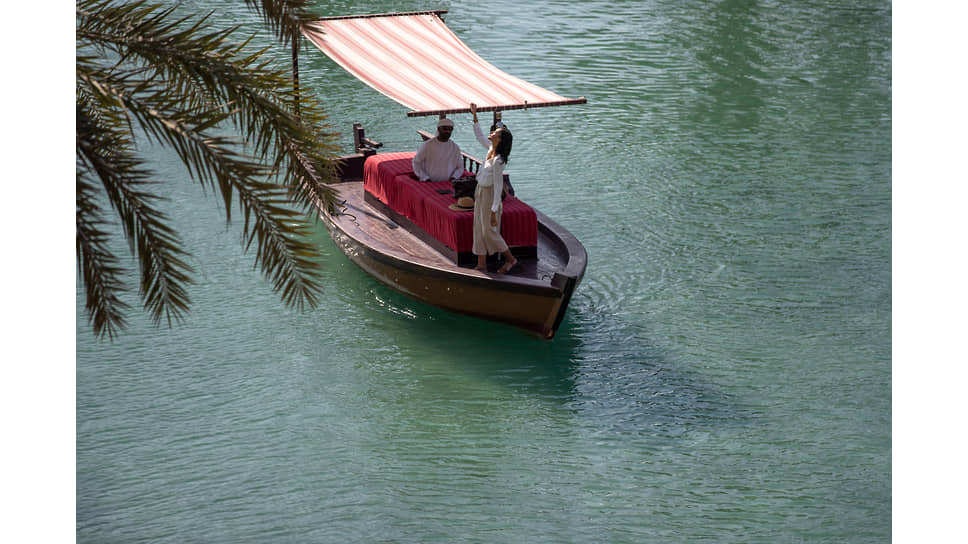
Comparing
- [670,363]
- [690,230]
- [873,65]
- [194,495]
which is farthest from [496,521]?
[873,65]

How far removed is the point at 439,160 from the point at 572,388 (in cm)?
312

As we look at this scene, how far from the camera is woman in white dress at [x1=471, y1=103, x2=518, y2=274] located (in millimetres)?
10062

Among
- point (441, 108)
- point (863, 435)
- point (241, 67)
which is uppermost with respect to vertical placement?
point (241, 67)

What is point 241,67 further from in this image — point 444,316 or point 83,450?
point 444,316

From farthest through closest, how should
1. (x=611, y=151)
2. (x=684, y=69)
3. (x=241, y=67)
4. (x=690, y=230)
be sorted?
(x=684, y=69), (x=611, y=151), (x=690, y=230), (x=241, y=67)

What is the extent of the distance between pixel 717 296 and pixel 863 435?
3.05m

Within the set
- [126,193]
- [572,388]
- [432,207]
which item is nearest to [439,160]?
[432,207]

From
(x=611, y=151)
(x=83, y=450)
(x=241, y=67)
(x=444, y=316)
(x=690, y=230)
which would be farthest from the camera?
(x=611, y=151)

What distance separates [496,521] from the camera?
8164 mm

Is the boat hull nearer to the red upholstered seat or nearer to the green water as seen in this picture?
the red upholstered seat

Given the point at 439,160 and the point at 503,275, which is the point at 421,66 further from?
the point at 503,275

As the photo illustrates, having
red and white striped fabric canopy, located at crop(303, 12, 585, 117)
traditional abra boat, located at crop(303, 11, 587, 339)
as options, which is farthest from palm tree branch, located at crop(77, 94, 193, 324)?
red and white striped fabric canopy, located at crop(303, 12, 585, 117)

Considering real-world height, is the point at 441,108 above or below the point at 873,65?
above

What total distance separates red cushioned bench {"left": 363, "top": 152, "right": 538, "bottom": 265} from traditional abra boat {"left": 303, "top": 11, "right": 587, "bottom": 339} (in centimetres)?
1
